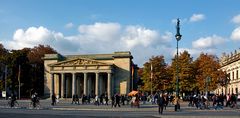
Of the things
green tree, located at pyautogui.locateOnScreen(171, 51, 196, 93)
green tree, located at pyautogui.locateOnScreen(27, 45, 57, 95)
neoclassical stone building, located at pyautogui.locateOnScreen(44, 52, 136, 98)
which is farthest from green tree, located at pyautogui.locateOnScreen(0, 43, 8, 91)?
green tree, located at pyautogui.locateOnScreen(171, 51, 196, 93)

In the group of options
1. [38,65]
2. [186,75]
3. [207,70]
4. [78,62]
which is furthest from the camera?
[38,65]

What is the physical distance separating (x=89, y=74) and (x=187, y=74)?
112ft

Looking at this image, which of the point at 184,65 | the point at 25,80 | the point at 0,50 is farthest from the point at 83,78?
the point at 184,65

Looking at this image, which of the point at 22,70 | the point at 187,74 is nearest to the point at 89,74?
the point at 22,70

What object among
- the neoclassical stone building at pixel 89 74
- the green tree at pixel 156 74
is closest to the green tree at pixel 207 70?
the green tree at pixel 156 74

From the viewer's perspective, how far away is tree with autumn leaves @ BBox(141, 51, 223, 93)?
81.3m

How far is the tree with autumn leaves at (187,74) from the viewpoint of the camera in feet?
267

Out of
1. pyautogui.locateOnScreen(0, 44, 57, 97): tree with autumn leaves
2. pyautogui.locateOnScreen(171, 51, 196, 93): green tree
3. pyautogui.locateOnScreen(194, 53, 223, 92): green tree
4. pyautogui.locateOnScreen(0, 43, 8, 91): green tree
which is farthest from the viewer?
pyautogui.locateOnScreen(0, 44, 57, 97): tree with autumn leaves

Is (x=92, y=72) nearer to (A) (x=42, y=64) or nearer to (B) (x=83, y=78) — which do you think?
(B) (x=83, y=78)

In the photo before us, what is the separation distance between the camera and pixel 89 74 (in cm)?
10725

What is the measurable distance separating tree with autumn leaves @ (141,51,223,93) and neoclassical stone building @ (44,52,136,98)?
12870mm

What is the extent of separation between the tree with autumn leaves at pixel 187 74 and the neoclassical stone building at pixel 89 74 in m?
12.9

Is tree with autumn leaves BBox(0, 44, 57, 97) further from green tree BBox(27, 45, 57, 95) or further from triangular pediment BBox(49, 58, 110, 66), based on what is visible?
triangular pediment BBox(49, 58, 110, 66)

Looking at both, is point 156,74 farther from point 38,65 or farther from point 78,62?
point 38,65
